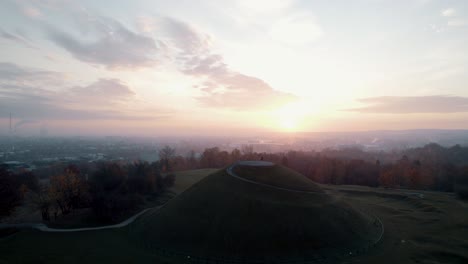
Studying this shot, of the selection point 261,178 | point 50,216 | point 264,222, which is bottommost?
point 50,216

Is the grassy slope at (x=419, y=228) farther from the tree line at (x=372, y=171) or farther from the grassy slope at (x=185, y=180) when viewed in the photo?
the grassy slope at (x=185, y=180)

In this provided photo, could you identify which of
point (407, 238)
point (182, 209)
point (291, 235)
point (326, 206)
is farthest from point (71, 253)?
point (407, 238)

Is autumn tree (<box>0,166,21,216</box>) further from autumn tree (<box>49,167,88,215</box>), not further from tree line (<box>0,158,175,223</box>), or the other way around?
autumn tree (<box>49,167,88,215</box>)

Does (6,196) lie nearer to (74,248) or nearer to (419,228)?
(74,248)

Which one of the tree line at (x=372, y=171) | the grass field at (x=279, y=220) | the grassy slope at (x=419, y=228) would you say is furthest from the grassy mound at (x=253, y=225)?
the tree line at (x=372, y=171)

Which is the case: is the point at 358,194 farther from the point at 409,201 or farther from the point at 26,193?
the point at 26,193
